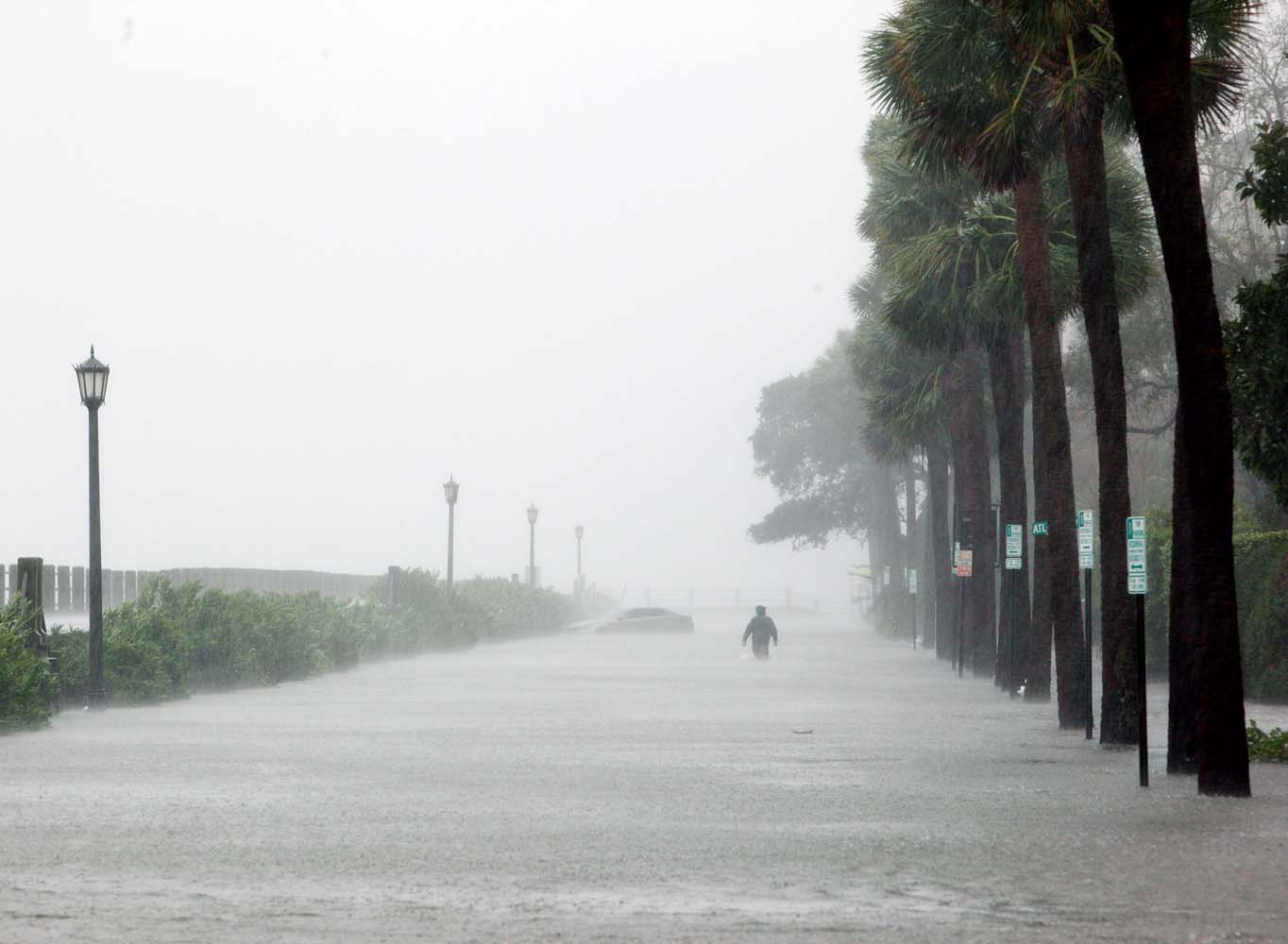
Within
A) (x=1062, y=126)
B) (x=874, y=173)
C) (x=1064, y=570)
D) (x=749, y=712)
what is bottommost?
(x=749, y=712)

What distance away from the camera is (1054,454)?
24844mm

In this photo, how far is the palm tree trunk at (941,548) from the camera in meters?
49.1

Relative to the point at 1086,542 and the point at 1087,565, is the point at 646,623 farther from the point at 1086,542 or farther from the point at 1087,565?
the point at 1087,565

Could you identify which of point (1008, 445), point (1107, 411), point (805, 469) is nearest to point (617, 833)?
point (1107, 411)

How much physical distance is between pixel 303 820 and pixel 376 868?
2.54m

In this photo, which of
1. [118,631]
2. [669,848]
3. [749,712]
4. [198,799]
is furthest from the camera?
[118,631]

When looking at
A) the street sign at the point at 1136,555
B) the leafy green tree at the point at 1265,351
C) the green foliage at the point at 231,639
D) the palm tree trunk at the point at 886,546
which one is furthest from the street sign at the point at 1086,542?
the palm tree trunk at the point at 886,546

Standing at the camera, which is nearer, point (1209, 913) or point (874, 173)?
point (1209, 913)

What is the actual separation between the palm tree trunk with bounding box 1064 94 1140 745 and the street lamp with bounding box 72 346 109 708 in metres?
12.5

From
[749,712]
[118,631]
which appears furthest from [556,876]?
[118,631]

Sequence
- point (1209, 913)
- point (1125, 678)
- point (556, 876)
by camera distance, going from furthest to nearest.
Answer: point (1125, 678) → point (556, 876) → point (1209, 913)

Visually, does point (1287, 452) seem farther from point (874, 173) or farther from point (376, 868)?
point (874, 173)

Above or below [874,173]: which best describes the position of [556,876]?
below

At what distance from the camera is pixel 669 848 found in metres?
12.6
